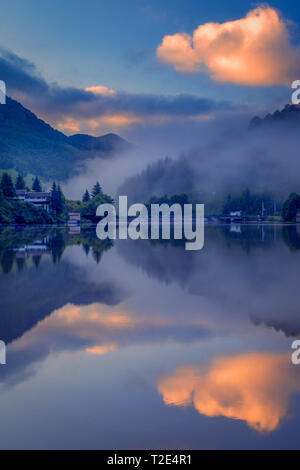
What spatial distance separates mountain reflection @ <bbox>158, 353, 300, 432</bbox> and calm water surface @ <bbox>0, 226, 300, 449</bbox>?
16mm

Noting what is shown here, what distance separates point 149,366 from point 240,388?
4.93 ft

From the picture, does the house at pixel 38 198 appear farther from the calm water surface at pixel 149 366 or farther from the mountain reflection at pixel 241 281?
the calm water surface at pixel 149 366

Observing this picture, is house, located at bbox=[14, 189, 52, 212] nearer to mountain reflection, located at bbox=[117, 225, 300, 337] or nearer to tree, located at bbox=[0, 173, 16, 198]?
tree, located at bbox=[0, 173, 16, 198]

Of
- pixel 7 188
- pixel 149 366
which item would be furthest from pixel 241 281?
pixel 7 188

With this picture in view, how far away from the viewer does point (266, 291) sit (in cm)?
1277

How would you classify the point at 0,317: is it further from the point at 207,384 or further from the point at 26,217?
the point at 26,217

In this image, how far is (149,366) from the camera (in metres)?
6.71

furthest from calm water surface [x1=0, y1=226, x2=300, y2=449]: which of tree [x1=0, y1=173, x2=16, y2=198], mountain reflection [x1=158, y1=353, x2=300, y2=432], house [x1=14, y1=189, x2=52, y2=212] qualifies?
house [x1=14, y1=189, x2=52, y2=212]

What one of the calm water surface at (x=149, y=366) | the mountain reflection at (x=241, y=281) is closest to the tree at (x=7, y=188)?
the mountain reflection at (x=241, y=281)

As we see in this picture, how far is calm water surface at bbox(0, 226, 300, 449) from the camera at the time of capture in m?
4.75

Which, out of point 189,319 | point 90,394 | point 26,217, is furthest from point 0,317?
point 26,217

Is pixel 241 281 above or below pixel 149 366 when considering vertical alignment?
above

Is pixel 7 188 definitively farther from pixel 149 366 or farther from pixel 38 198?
pixel 149 366

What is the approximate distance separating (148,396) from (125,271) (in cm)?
1222
